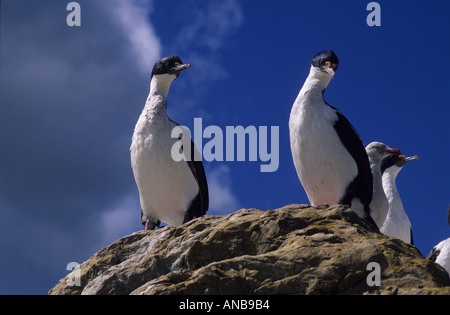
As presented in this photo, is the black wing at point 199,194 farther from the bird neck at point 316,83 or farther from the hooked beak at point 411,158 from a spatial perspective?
the hooked beak at point 411,158

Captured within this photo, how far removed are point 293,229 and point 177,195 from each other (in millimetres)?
4331

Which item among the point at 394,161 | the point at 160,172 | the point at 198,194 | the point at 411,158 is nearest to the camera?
the point at 160,172

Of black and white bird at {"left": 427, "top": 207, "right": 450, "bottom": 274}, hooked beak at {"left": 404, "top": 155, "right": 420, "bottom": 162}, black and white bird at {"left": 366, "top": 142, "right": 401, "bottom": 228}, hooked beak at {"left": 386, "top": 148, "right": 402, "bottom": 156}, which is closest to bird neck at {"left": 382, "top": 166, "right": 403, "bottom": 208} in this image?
hooked beak at {"left": 404, "top": 155, "right": 420, "bottom": 162}

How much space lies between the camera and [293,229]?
7.83 m

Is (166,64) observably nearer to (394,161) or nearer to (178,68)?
(178,68)

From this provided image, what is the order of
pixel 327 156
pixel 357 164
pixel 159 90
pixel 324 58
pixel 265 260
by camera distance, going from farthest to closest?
pixel 159 90
pixel 324 58
pixel 357 164
pixel 327 156
pixel 265 260

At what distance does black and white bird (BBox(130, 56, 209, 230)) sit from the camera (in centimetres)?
1166

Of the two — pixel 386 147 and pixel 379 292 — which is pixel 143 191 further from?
pixel 379 292

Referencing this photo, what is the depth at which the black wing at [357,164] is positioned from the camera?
35.6 feet

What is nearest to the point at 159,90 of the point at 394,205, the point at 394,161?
the point at 394,205

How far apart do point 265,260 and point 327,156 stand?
4.00 metres

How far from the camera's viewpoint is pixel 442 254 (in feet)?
40.3

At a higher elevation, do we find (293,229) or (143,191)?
(143,191)
